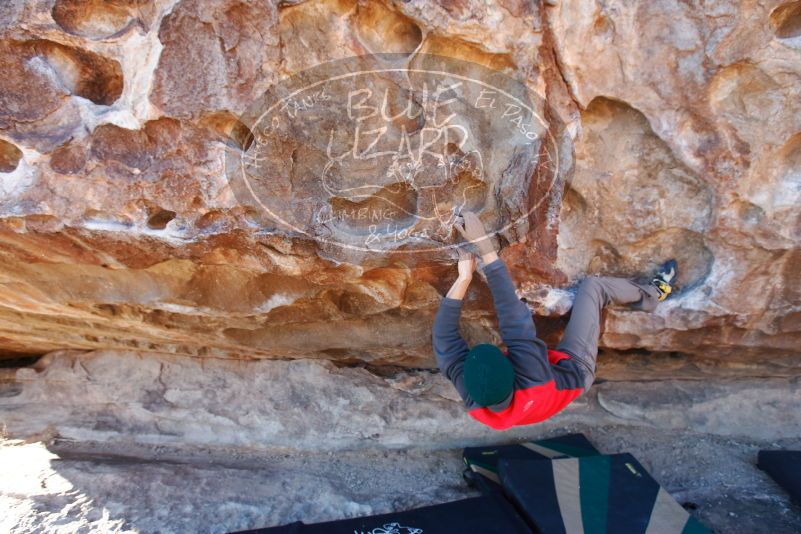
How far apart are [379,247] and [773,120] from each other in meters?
1.40

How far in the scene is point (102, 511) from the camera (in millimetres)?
2248

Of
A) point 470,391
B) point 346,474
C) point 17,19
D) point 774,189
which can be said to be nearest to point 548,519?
point 470,391

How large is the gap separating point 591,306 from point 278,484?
1.56m

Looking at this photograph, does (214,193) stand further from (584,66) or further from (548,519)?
(548,519)

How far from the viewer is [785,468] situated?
2467 mm

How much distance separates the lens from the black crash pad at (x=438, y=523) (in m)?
2.14

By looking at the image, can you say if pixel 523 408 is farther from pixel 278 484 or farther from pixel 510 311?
pixel 278 484

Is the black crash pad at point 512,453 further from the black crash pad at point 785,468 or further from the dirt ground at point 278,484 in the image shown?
the black crash pad at point 785,468

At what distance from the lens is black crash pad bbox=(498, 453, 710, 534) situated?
6.96 feet

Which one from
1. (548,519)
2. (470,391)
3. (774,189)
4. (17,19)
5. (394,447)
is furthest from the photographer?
(394,447)

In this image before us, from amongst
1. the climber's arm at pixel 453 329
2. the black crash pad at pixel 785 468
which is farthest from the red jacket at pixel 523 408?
the black crash pad at pixel 785 468

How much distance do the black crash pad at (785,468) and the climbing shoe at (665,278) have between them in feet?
3.48

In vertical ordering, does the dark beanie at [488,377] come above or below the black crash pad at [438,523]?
above

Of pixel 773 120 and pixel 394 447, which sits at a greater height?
pixel 773 120
